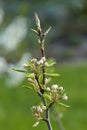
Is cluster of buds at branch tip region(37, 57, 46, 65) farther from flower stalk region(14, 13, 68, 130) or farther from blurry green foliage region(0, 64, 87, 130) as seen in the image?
blurry green foliage region(0, 64, 87, 130)

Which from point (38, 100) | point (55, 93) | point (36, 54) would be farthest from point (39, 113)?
point (36, 54)

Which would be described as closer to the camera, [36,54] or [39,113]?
[39,113]

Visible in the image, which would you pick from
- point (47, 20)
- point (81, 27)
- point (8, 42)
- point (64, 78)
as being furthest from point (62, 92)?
point (81, 27)

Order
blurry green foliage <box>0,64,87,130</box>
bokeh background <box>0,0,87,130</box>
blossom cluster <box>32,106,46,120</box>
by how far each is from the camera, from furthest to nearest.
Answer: blurry green foliage <box>0,64,87,130</box>, bokeh background <box>0,0,87,130</box>, blossom cluster <box>32,106,46,120</box>

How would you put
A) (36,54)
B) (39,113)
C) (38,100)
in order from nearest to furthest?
(39,113) → (38,100) → (36,54)

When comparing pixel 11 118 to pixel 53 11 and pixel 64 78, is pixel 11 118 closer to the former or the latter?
pixel 53 11

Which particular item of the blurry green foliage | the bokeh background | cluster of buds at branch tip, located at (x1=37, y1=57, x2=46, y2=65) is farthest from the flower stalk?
the blurry green foliage

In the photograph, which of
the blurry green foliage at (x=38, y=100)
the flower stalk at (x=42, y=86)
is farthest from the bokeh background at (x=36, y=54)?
the flower stalk at (x=42, y=86)

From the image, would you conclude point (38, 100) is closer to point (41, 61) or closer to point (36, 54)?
point (36, 54)

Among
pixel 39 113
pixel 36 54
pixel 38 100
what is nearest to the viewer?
pixel 39 113
